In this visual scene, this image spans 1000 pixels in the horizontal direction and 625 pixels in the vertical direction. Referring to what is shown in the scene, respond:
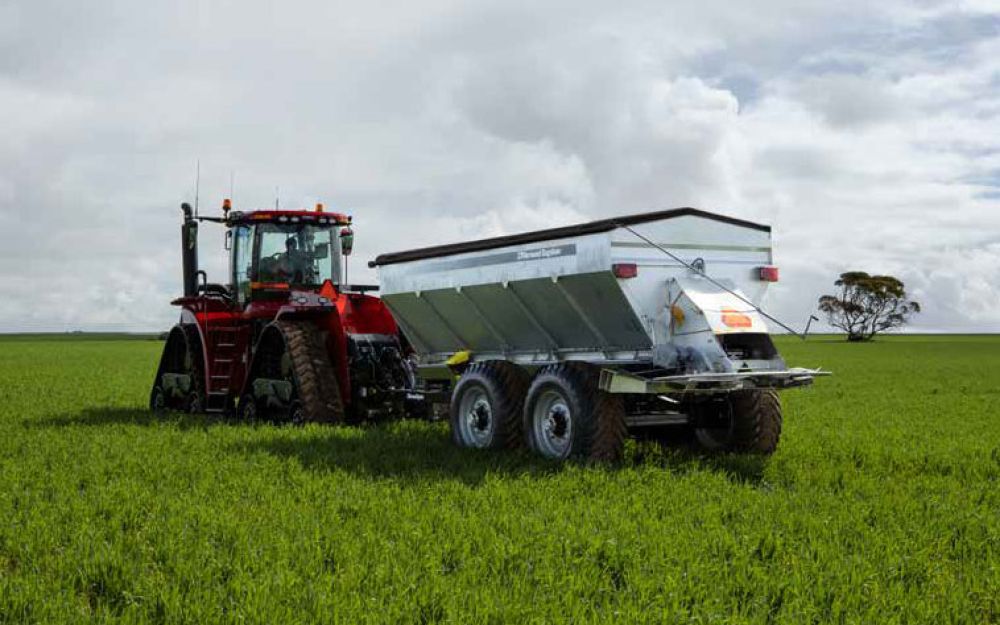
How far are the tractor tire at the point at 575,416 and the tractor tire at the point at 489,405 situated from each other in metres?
0.53

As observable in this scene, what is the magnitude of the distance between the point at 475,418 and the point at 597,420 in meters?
2.37

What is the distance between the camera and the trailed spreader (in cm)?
1031

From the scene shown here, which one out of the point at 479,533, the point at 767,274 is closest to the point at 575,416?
the point at 767,274

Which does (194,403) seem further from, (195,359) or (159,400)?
(159,400)

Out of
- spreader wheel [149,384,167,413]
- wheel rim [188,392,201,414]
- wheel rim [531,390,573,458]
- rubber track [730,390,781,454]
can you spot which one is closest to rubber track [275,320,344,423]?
wheel rim [188,392,201,414]

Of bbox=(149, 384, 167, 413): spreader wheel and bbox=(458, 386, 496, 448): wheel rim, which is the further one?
bbox=(149, 384, 167, 413): spreader wheel

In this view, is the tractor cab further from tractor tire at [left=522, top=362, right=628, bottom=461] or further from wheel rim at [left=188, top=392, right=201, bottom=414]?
tractor tire at [left=522, top=362, right=628, bottom=461]

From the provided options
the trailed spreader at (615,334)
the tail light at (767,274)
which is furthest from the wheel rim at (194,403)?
the tail light at (767,274)

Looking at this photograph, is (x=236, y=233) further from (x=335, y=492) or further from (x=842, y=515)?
(x=842, y=515)

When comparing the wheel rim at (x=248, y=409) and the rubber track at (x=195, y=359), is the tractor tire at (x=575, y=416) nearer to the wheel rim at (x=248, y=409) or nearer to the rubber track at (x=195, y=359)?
the wheel rim at (x=248, y=409)

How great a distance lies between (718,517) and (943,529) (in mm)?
1643

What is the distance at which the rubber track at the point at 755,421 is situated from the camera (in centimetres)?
1139

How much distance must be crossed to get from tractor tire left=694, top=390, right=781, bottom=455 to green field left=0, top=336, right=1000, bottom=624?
1.25ft

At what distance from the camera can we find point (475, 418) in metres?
12.3
